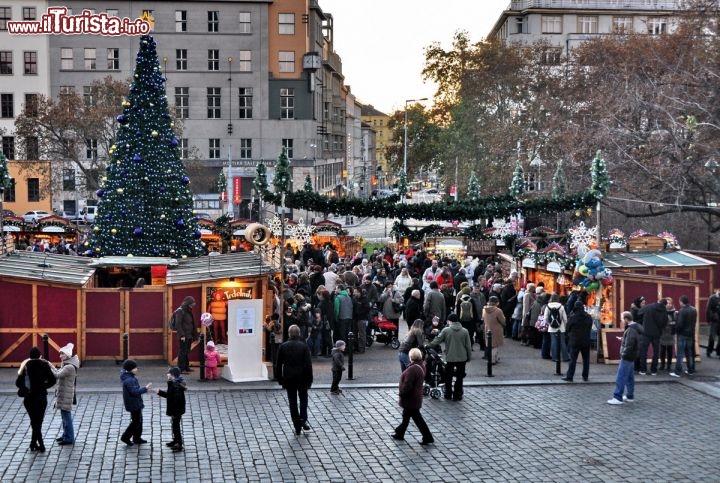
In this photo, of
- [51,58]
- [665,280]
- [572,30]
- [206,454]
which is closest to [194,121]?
[51,58]

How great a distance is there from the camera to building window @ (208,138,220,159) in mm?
81219

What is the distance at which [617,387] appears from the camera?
17.3m

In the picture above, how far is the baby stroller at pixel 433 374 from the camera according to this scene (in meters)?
17.7

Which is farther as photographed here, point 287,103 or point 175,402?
point 287,103

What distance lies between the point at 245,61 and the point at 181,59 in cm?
470

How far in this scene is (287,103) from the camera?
82000 millimetres

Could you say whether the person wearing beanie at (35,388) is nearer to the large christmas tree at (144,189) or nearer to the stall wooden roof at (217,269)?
the stall wooden roof at (217,269)

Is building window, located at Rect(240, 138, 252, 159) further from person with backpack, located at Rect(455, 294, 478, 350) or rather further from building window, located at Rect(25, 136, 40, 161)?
person with backpack, located at Rect(455, 294, 478, 350)

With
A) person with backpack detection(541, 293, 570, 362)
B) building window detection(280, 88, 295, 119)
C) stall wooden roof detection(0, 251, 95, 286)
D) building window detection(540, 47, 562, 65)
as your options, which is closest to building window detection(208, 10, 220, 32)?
building window detection(280, 88, 295, 119)

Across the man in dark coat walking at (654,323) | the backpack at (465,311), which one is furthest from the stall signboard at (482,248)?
the man in dark coat walking at (654,323)

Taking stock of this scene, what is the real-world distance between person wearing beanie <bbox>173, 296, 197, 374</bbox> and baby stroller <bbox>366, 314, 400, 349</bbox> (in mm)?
5344

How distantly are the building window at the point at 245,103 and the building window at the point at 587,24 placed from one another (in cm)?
3834

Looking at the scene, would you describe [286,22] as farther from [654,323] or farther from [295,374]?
[295,374]

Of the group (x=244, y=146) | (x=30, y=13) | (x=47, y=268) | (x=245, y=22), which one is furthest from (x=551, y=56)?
(x=47, y=268)
